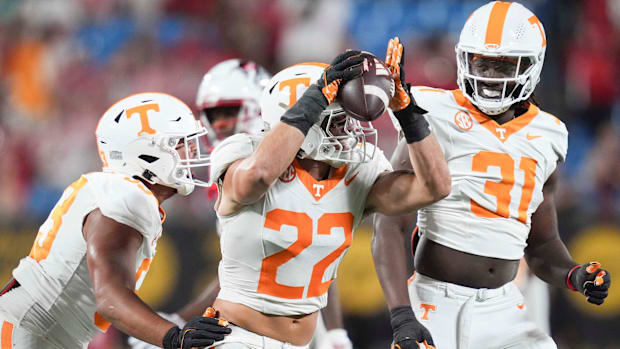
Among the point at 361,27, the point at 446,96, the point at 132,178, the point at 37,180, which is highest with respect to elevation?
the point at 446,96

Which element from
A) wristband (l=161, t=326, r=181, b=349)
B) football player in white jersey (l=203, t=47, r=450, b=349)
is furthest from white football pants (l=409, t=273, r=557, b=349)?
wristband (l=161, t=326, r=181, b=349)

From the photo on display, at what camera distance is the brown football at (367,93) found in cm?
279

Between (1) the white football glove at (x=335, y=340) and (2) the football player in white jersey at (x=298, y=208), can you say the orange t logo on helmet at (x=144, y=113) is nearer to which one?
(2) the football player in white jersey at (x=298, y=208)

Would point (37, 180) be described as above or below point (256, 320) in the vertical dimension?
below

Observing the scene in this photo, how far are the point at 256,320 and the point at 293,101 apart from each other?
0.77 meters

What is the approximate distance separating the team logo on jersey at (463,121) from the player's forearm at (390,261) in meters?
0.46

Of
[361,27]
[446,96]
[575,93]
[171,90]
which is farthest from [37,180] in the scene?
[446,96]

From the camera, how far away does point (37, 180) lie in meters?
8.34

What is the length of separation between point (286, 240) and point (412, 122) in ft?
1.94

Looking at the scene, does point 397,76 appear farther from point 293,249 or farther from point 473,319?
point 473,319

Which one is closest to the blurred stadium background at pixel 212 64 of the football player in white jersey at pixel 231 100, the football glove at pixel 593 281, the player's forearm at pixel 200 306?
the football player in white jersey at pixel 231 100

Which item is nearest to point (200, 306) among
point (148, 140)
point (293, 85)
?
point (148, 140)

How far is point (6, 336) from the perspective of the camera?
333 cm

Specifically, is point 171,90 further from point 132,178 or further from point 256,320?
point 256,320
